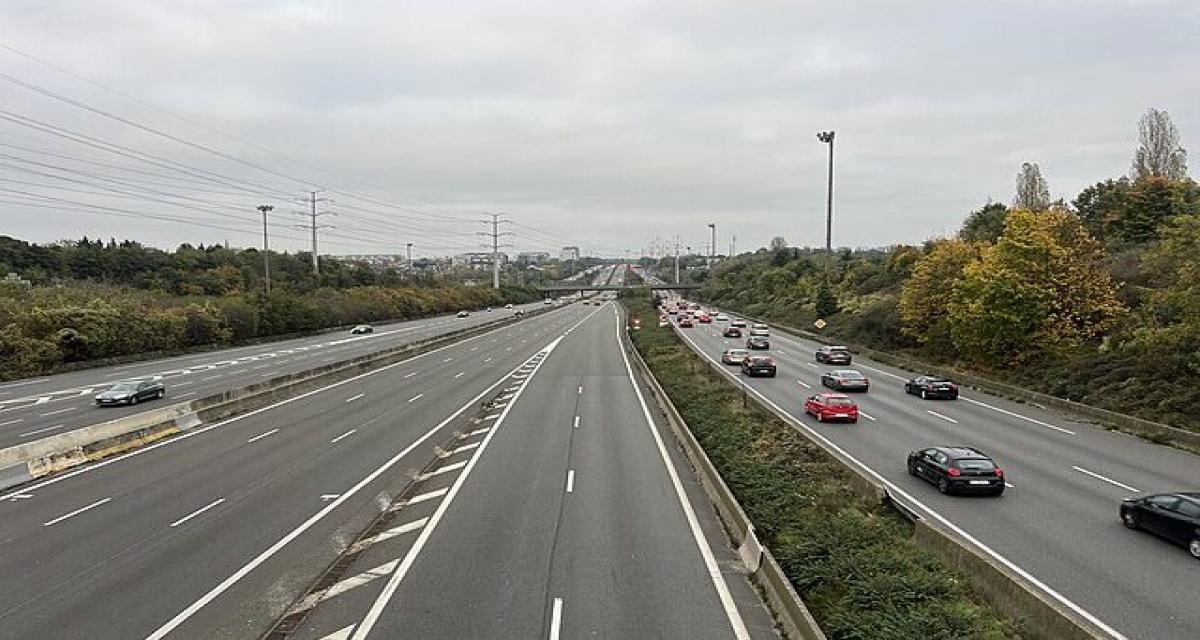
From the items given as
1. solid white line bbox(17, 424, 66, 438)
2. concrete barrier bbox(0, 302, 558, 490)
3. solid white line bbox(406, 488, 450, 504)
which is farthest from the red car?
solid white line bbox(17, 424, 66, 438)

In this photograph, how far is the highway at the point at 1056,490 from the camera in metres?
13.4

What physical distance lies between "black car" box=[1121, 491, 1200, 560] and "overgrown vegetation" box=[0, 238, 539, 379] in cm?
6030

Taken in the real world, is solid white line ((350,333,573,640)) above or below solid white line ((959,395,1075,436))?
above

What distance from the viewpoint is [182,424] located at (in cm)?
3216

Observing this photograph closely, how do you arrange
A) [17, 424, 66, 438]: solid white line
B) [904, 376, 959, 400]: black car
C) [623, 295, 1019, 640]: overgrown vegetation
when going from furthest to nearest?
[904, 376, 959, 400]: black car → [17, 424, 66, 438]: solid white line → [623, 295, 1019, 640]: overgrown vegetation

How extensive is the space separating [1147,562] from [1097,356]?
24927 millimetres

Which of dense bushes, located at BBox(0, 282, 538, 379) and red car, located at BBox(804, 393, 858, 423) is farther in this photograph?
dense bushes, located at BBox(0, 282, 538, 379)

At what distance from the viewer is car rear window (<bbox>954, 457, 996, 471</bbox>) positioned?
784 inches

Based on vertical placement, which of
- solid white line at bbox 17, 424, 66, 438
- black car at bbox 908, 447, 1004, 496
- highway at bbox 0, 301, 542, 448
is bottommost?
highway at bbox 0, 301, 542, 448

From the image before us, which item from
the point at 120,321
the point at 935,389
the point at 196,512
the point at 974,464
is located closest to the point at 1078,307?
the point at 935,389

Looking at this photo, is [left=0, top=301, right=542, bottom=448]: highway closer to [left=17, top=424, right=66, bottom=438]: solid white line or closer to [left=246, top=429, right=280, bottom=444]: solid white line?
[left=17, top=424, right=66, bottom=438]: solid white line

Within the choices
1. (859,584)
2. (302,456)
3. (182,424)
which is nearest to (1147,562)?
(859,584)

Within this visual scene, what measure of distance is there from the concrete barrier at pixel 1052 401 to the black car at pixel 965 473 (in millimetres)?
10740

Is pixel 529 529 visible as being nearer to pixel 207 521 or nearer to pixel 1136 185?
pixel 207 521
